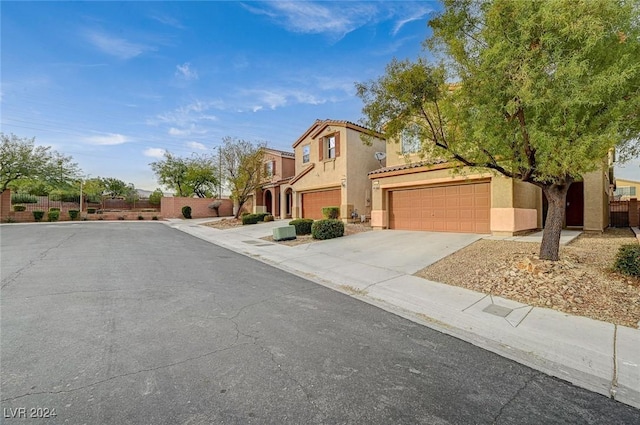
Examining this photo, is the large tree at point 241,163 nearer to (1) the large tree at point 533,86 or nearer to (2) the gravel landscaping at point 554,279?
(1) the large tree at point 533,86

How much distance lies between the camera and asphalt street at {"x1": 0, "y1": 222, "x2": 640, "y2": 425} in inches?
102

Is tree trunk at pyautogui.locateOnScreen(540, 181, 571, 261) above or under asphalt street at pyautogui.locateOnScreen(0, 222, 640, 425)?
above

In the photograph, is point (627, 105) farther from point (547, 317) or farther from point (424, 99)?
point (547, 317)

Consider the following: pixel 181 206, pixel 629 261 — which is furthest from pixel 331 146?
pixel 181 206

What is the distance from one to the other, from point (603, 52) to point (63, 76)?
868 inches

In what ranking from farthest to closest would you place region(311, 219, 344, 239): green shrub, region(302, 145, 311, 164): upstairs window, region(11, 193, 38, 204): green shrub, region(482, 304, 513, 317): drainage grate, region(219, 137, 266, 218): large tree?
region(11, 193, 38, 204): green shrub → region(219, 137, 266, 218): large tree → region(302, 145, 311, 164): upstairs window → region(311, 219, 344, 239): green shrub → region(482, 304, 513, 317): drainage grate

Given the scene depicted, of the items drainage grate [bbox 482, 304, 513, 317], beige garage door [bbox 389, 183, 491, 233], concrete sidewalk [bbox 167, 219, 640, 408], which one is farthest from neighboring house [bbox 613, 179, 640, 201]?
drainage grate [bbox 482, 304, 513, 317]

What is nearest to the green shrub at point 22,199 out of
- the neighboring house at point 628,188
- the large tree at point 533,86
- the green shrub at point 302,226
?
the green shrub at point 302,226

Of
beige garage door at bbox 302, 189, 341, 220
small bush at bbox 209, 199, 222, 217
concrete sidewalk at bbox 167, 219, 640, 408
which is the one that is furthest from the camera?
small bush at bbox 209, 199, 222, 217

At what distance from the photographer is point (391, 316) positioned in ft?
16.8

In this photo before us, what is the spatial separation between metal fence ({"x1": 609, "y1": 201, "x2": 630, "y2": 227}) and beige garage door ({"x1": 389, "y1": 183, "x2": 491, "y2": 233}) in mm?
12786

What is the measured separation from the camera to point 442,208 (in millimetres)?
14180

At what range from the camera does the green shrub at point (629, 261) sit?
6070 millimetres

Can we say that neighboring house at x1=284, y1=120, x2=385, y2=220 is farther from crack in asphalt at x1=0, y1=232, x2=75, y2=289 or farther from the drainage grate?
crack in asphalt at x1=0, y1=232, x2=75, y2=289
